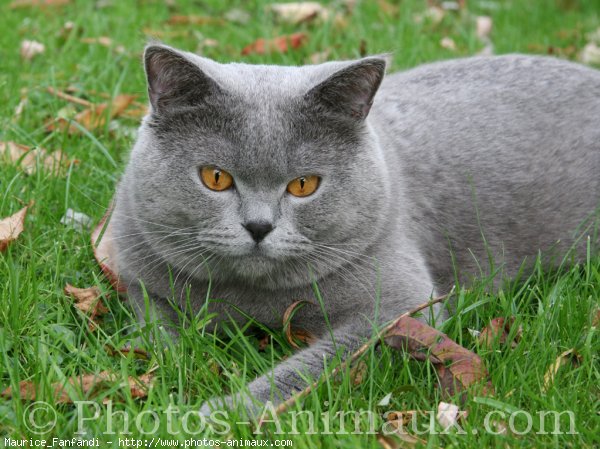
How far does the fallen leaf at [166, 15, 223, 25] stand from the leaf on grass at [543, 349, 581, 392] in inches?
135

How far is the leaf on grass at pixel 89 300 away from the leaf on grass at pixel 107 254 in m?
0.08

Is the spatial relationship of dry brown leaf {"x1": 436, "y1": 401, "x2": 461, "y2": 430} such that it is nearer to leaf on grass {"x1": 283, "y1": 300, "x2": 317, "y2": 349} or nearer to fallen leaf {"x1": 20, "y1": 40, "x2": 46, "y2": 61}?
leaf on grass {"x1": 283, "y1": 300, "x2": 317, "y2": 349}

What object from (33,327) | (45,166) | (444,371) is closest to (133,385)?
(33,327)

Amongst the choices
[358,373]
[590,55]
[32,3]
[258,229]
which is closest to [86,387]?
[258,229]

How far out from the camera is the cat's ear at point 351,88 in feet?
7.70

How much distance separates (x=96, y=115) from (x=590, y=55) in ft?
9.38

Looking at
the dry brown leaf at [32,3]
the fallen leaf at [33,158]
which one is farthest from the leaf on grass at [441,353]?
the dry brown leaf at [32,3]

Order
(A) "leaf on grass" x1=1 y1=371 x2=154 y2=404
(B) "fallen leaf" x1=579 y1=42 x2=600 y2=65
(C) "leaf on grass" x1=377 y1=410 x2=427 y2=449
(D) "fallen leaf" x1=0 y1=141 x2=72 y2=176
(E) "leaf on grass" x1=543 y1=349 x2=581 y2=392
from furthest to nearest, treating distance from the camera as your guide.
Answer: (B) "fallen leaf" x1=579 y1=42 x2=600 y2=65 < (D) "fallen leaf" x1=0 y1=141 x2=72 y2=176 < (E) "leaf on grass" x1=543 y1=349 x2=581 y2=392 < (A) "leaf on grass" x1=1 y1=371 x2=154 y2=404 < (C) "leaf on grass" x1=377 y1=410 x2=427 y2=449

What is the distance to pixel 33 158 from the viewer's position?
10.8 feet

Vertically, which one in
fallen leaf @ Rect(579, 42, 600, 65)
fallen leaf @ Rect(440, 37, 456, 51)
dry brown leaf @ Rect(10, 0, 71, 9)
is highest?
dry brown leaf @ Rect(10, 0, 71, 9)

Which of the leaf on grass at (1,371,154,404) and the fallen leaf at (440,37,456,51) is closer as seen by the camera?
the leaf on grass at (1,371,154,404)

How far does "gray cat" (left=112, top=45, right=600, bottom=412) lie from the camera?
2.33 m

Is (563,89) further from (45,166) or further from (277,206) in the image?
(45,166)

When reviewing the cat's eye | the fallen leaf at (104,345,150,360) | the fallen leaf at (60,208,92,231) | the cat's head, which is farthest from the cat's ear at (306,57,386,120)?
the fallen leaf at (60,208,92,231)
